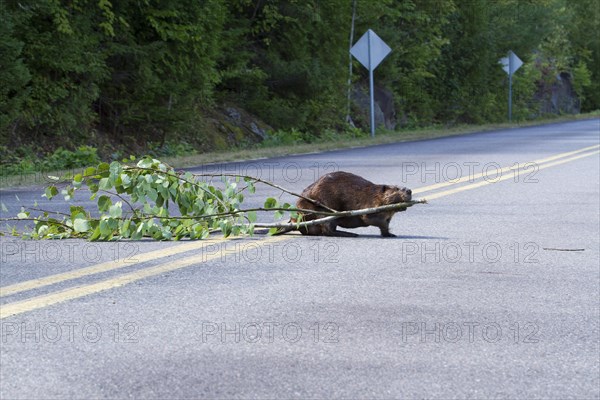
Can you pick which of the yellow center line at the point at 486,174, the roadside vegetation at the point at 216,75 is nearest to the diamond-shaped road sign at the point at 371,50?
the roadside vegetation at the point at 216,75

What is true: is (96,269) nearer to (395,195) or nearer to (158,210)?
(158,210)

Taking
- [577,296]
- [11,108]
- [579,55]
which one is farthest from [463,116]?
[577,296]

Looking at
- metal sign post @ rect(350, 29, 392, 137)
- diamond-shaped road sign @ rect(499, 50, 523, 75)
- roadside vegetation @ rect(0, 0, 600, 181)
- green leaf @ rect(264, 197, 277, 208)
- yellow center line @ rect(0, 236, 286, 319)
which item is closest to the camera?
yellow center line @ rect(0, 236, 286, 319)

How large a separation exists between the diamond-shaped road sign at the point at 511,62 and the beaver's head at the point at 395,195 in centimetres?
3656

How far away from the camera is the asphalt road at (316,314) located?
413cm

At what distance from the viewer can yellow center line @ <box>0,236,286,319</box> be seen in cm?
533

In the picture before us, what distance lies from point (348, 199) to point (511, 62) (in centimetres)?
3688

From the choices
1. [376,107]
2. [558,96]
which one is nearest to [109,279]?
[376,107]

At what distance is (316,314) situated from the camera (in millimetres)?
5301

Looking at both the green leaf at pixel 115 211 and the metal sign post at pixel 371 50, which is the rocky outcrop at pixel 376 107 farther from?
the green leaf at pixel 115 211

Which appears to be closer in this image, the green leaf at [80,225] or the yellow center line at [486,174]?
the green leaf at [80,225]

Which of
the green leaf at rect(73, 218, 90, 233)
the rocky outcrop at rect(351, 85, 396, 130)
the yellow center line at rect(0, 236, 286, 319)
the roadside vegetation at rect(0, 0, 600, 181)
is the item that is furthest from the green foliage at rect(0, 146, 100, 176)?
the rocky outcrop at rect(351, 85, 396, 130)

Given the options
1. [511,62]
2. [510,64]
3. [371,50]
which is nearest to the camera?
[371,50]

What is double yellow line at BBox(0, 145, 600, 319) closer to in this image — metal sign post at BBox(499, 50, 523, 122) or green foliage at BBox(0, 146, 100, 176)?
green foliage at BBox(0, 146, 100, 176)
